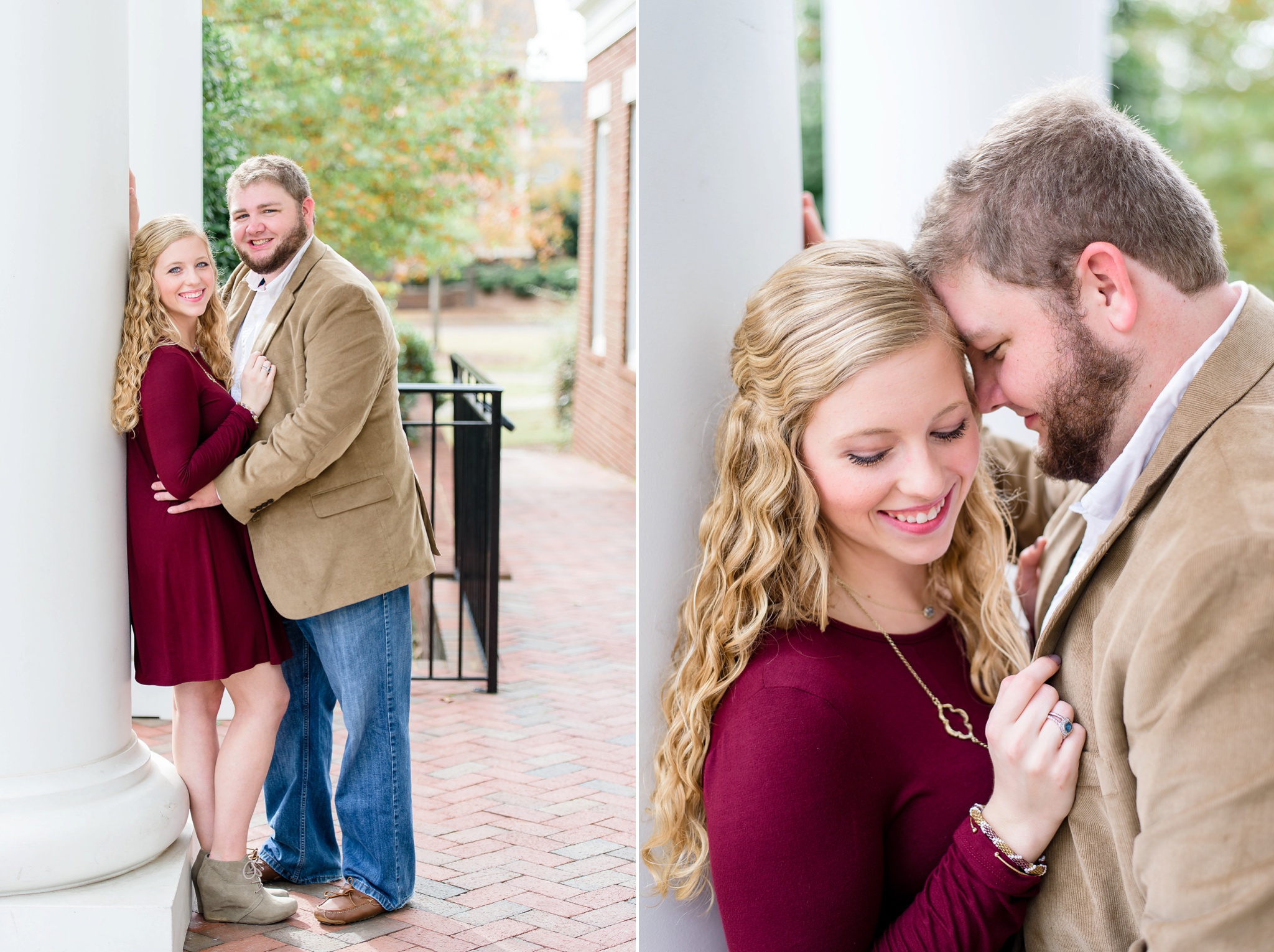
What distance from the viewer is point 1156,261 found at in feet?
5.69

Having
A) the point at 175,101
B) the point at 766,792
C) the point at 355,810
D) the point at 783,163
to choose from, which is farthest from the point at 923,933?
the point at 175,101

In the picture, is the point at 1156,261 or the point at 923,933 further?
the point at 923,933

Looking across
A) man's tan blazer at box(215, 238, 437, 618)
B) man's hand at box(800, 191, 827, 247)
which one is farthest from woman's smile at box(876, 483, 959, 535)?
man's tan blazer at box(215, 238, 437, 618)

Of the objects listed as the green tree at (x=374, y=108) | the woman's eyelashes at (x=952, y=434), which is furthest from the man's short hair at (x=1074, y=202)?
the green tree at (x=374, y=108)

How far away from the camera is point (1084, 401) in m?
1.81

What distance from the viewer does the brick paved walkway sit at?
3547 mm

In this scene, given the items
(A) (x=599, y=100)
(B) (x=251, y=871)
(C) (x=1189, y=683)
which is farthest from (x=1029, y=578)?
(A) (x=599, y=100)

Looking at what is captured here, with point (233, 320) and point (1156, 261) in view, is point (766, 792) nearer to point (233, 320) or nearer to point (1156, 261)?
point (1156, 261)

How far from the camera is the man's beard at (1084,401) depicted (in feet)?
5.81

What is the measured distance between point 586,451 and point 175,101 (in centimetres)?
1014

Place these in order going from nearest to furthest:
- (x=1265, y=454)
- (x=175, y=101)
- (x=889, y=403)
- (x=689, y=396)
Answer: (x=1265, y=454) < (x=889, y=403) < (x=689, y=396) < (x=175, y=101)

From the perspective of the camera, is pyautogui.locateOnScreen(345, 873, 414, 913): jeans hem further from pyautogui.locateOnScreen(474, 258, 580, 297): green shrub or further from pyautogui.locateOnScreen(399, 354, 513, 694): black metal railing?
pyautogui.locateOnScreen(474, 258, 580, 297): green shrub

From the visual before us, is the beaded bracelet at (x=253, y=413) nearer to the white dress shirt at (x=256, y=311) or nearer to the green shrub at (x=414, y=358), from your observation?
the white dress shirt at (x=256, y=311)

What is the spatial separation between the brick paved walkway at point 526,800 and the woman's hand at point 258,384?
153 centimetres
